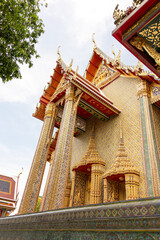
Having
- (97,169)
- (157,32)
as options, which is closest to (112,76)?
(97,169)

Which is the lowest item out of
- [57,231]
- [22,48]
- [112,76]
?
[57,231]

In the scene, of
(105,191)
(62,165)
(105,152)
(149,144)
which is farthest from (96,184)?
(149,144)

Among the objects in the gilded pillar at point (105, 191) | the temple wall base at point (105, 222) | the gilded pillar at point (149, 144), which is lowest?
the temple wall base at point (105, 222)

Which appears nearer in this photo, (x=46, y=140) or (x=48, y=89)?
(x=46, y=140)

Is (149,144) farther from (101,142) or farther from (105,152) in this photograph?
Answer: (101,142)

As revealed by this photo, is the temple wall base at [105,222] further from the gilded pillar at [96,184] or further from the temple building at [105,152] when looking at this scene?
the gilded pillar at [96,184]

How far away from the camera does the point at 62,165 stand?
4.81 m

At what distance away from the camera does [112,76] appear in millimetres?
8688

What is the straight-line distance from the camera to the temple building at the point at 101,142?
495 cm

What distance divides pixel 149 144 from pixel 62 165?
2.60 meters

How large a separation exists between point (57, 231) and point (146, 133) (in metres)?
4.33

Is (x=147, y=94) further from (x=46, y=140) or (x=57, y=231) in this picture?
(x=57, y=231)

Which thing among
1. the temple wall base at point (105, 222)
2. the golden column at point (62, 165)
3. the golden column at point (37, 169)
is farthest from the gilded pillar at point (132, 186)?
the temple wall base at point (105, 222)

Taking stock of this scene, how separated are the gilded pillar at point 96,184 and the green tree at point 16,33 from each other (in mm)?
4073
